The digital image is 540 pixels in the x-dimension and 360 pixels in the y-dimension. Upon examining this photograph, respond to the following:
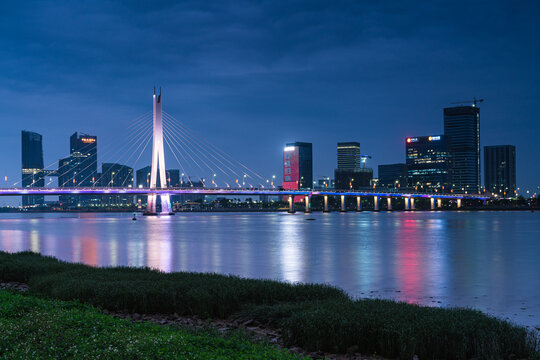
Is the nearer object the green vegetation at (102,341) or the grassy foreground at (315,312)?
the green vegetation at (102,341)

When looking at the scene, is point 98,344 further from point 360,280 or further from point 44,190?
point 44,190

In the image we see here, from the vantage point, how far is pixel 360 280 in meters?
21.4

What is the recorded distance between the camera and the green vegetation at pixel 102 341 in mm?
6973

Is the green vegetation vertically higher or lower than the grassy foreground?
higher

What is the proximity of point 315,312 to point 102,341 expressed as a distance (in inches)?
170

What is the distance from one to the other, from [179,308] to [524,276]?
17.3m

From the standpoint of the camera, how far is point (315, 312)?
10273 millimetres

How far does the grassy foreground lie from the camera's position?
8734 millimetres

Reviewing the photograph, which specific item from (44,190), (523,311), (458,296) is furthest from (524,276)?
(44,190)

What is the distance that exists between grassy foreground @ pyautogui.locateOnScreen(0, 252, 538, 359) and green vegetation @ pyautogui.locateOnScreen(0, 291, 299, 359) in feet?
6.41

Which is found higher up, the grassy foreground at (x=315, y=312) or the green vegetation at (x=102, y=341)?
the green vegetation at (x=102, y=341)

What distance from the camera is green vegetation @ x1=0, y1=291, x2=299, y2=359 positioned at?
6973mm

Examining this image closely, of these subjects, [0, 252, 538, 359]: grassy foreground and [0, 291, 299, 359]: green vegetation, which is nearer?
[0, 291, 299, 359]: green vegetation

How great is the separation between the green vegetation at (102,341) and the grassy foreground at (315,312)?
196cm
